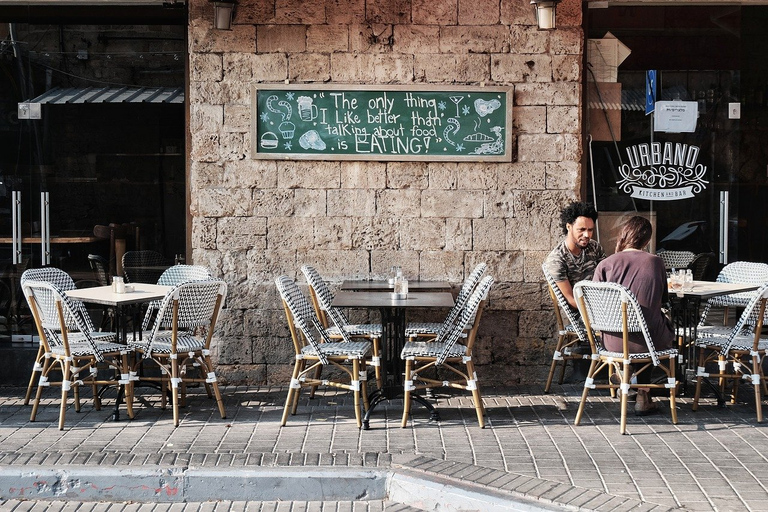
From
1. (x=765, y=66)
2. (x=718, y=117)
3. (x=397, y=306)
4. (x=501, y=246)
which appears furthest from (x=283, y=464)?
(x=765, y=66)

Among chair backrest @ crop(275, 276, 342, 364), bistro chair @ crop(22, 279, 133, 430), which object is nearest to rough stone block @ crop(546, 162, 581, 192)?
chair backrest @ crop(275, 276, 342, 364)

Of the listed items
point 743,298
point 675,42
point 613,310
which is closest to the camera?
point 613,310

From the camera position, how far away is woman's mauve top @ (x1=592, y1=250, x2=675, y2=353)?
653cm

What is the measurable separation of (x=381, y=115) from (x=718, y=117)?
3007 millimetres

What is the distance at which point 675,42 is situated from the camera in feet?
26.9

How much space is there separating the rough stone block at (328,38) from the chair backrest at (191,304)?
2.34 m

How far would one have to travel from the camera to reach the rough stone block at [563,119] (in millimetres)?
7949

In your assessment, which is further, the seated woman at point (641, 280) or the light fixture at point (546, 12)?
the light fixture at point (546, 12)

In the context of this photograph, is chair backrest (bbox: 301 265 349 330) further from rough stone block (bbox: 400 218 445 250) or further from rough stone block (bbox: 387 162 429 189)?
rough stone block (bbox: 387 162 429 189)

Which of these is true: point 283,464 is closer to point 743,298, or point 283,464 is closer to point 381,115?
point 381,115

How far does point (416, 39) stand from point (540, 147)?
1.41 meters

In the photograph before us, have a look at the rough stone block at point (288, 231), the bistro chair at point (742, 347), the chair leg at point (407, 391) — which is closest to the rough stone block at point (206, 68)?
the rough stone block at point (288, 231)

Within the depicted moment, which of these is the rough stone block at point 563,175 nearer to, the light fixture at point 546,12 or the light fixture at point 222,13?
the light fixture at point 546,12

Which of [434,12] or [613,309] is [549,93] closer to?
[434,12]
